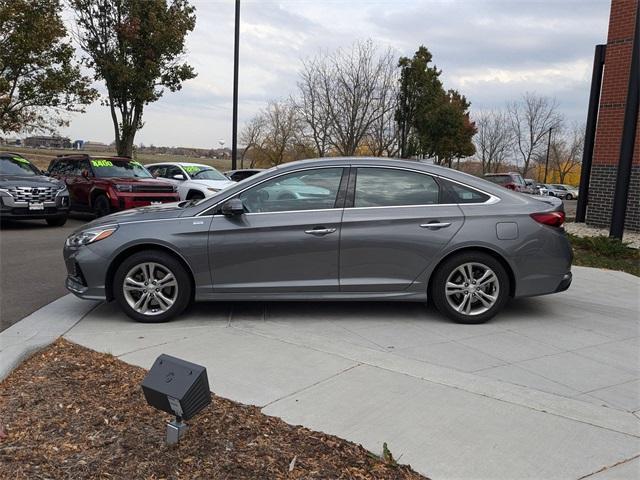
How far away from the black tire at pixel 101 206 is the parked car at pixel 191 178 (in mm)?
1792

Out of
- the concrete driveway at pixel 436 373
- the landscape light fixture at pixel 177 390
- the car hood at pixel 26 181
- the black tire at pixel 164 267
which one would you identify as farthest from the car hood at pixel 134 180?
the landscape light fixture at pixel 177 390

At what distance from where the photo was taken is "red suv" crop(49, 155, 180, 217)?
13.1 meters

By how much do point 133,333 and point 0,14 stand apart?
57.5 feet

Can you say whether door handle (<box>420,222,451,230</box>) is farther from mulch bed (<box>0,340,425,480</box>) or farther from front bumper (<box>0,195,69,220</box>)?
front bumper (<box>0,195,69,220</box>)

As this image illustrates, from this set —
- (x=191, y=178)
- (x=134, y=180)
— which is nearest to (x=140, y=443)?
(x=134, y=180)

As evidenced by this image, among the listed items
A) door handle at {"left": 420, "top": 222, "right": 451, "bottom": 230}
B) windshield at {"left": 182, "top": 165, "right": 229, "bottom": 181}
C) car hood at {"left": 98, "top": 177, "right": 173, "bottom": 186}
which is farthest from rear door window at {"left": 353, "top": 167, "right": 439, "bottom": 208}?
windshield at {"left": 182, "top": 165, "right": 229, "bottom": 181}

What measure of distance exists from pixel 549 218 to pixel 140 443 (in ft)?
13.8

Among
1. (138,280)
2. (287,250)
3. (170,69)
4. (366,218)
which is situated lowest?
(138,280)

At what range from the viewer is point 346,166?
5.43m

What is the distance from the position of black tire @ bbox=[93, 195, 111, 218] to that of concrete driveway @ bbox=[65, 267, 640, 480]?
26.3 feet

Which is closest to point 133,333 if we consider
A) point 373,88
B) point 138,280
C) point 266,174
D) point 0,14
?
point 138,280

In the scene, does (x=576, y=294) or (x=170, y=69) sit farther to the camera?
(x=170, y=69)

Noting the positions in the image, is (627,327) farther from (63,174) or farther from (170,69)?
(170,69)

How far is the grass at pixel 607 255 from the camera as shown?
8.58 meters
